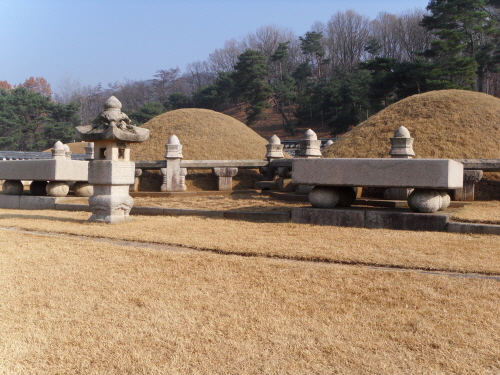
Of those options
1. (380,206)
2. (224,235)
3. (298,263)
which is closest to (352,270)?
(298,263)

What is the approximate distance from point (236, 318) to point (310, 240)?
3.00 meters

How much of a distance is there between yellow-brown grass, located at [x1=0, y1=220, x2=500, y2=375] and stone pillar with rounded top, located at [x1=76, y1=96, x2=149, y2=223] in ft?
9.43

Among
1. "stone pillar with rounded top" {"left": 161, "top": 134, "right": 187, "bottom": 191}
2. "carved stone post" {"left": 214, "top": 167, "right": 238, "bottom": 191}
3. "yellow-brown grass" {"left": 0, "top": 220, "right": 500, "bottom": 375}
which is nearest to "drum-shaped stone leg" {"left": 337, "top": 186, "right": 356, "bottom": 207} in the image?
"yellow-brown grass" {"left": 0, "top": 220, "right": 500, "bottom": 375}

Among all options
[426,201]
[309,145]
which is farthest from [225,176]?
[426,201]

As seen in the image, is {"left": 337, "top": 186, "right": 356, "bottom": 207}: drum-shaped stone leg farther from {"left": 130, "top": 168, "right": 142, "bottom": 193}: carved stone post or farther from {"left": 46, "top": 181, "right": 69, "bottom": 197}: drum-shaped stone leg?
{"left": 130, "top": 168, "right": 142, "bottom": 193}: carved stone post

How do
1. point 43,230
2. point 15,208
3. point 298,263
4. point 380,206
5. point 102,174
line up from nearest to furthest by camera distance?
point 298,263 < point 43,230 < point 102,174 < point 380,206 < point 15,208

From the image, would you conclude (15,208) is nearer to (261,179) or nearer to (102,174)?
(102,174)

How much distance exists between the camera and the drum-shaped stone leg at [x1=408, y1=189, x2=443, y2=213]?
705 cm

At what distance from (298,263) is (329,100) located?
99.9 ft

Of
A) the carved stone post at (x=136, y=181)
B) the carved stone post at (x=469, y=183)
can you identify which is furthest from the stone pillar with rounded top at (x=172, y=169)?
the carved stone post at (x=469, y=183)

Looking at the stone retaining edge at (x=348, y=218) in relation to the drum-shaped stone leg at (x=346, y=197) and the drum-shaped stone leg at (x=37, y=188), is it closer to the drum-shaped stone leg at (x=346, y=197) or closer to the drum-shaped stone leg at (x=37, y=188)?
the drum-shaped stone leg at (x=346, y=197)

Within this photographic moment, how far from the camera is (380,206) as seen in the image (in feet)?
29.1

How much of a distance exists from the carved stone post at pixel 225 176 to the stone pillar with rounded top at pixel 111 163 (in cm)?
580

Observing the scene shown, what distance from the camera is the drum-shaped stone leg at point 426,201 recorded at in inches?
278
